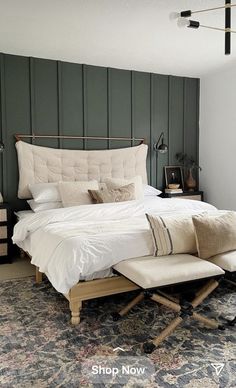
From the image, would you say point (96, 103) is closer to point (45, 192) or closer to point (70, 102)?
point (70, 102)

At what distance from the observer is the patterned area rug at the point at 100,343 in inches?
76.7

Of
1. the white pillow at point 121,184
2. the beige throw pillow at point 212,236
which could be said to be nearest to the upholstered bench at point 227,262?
the beige throw pillow at point 212,236

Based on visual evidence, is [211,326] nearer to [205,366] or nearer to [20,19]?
[205,366]

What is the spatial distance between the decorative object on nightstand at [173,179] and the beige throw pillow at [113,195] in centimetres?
131

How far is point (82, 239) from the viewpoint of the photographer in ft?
8.79

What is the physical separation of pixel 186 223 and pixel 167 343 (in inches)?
40.0

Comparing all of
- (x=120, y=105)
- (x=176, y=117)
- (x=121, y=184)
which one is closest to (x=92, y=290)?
(x=121, y=184)

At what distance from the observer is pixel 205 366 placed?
80.7 inches

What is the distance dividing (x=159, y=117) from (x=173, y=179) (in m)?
1.03

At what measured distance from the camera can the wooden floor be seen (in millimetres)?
3742

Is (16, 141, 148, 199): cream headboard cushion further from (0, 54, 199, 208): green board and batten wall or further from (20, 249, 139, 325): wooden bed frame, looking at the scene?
(20, 249, 139, 325): wooden bed frame

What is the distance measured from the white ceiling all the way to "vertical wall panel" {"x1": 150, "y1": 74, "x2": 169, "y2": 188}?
39 centimetres

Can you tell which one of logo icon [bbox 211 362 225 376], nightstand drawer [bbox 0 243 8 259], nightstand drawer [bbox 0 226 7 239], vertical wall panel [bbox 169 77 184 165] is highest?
vertical wall panel [bbox 169 77 184 165]

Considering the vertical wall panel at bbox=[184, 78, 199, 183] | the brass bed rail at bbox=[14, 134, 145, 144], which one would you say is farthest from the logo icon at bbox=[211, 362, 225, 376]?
the vertical wall panel at bbox=[184, 78, 199, 183]
